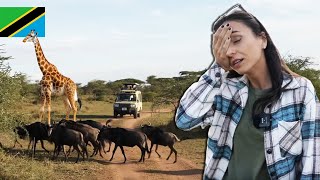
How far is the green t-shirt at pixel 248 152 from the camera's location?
1.71 meters

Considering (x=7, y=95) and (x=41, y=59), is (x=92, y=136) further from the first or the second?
(x=41, y=59)

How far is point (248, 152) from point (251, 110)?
6.4 inches

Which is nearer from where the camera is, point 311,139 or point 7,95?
point 311,139

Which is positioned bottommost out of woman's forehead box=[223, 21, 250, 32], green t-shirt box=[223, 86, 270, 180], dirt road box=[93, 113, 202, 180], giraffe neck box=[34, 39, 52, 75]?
dirt road box=[93, 113, 202, 180]

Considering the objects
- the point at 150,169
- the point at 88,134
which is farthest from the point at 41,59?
the point at 150,169

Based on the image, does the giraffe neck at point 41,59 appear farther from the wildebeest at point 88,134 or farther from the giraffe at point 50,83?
the wildebeest at point 88,134

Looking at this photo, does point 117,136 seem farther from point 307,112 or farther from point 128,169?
point 307,112

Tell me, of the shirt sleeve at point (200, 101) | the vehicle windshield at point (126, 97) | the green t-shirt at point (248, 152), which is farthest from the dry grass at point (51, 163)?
Answer: the green t-shirt at point (248, 152)

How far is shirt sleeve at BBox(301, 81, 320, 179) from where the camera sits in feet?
5.43

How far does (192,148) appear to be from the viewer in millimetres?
16516

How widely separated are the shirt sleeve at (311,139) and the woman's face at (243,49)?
24cm

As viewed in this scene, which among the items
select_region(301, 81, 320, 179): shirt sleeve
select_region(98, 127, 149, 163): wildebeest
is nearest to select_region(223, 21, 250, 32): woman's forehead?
select_region(301, 81, 320, 179): shirt sleeve

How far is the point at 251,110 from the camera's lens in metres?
1.76

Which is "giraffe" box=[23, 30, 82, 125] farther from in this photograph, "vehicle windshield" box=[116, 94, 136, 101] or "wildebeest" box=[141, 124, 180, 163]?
"vehicle windshield" box=[116, 94, 136, 101]
